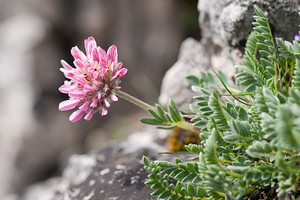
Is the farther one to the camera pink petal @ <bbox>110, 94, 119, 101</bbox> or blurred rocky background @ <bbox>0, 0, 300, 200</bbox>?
blurred rocky background @ <bbox>0, 0, 300, 200</bbox>

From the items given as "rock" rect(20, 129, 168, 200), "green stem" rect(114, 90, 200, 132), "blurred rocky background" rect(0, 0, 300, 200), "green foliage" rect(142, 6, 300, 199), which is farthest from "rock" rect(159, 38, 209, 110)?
"green foliage" rect(142, 6, 300, 199)

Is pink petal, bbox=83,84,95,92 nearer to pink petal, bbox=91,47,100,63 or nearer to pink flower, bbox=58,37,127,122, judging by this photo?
pink flower, bbox=58,37,127,122

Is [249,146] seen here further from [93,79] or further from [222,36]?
[222,36]

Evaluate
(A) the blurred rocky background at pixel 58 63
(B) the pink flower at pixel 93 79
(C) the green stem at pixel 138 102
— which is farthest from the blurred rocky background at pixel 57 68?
(B) the pink flower at pixel 93 79

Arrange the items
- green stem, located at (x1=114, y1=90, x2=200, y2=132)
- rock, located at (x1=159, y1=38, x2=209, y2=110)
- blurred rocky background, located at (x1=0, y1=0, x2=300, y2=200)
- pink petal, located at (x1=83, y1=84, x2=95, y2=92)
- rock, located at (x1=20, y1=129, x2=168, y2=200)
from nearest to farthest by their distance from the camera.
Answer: pink petal, located at (x1=83, y1=84, x2=95, y2=92), green stem, located at (x1=114, y1=90, x2=200, y2=132), rock, located at (x1=20, y1=129, x2=168, y2=200), rock, located at (x1=159, y1=38, x2=209, y2=110), blurred rocky background, located at (x1=0, y1=0, x2=300, y2=200)

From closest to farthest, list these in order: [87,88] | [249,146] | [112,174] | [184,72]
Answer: [249,146] < [87,88] < [112,174] < [184,72]

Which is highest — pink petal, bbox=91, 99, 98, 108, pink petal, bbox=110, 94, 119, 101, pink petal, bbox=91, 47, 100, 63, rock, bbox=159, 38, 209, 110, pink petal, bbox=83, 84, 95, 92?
pink petal, bbox=91, 47, 100, 63

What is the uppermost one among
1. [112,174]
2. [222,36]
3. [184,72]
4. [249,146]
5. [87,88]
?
[87,88]

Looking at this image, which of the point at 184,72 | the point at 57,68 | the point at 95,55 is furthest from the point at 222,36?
the point at 57,68

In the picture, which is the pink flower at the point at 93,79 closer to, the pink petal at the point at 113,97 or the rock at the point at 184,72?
the pink petal at the point at 113,97
